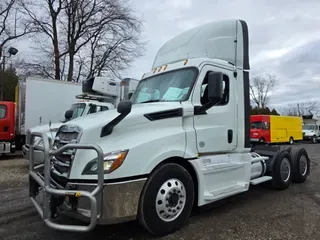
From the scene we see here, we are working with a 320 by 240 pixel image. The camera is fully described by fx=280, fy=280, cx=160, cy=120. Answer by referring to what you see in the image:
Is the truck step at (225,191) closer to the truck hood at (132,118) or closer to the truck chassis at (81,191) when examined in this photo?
the truck chassis at (81,191)

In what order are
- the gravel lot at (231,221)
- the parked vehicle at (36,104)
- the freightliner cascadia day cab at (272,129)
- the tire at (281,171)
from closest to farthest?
the gravel lot at (231,221)
the tire at (281,171)
the parked vehicle at (36,104)
the freightliner cascadia day cab at (272,129)

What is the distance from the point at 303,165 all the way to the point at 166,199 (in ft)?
16.5

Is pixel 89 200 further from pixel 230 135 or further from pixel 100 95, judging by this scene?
pixel 100 95

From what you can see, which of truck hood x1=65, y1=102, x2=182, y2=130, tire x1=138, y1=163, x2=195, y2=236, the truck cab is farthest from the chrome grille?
the truck cab

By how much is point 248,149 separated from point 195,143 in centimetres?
152

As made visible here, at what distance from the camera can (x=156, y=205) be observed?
11.7ft

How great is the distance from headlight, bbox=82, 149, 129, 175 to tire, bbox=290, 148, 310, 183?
5174mm

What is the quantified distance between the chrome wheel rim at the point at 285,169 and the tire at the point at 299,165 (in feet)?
0.86

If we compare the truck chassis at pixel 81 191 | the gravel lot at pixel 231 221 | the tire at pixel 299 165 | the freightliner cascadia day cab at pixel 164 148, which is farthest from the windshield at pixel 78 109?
the tire at pixel 299 165

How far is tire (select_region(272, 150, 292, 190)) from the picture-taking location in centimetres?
621

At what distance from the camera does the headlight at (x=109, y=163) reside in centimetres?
321

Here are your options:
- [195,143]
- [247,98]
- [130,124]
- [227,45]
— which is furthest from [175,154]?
A: [227,45]

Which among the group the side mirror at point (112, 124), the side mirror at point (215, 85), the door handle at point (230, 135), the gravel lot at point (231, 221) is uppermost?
the side mirror at point (215, 85)

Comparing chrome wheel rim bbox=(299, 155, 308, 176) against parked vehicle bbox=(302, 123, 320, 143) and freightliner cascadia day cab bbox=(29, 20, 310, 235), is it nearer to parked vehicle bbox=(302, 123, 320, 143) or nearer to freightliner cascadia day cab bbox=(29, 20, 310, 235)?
freightliner cascadia day cab bbox=(29, 20, 310, 235)
